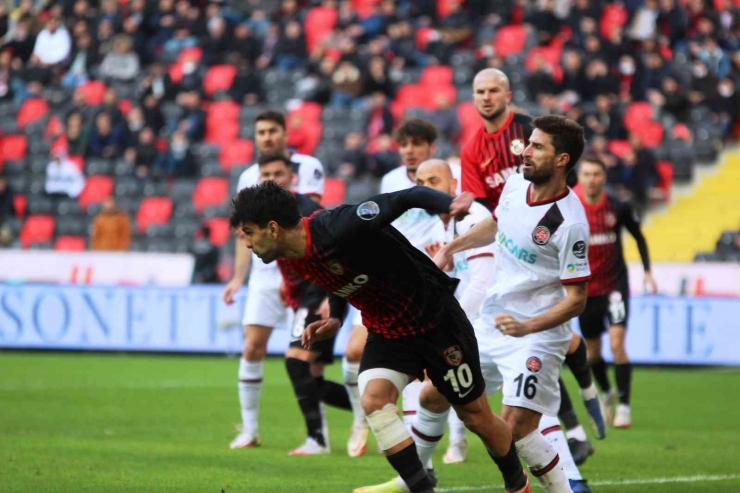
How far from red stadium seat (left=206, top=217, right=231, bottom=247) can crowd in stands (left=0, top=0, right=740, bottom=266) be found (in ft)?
0.11

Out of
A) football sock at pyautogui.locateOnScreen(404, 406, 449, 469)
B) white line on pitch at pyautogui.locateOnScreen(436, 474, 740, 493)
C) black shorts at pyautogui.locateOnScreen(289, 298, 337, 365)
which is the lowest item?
white line on pitch at pyautogui.locateOnScreen(436, 474, 740, 493)

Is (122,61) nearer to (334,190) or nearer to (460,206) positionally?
(334,190)

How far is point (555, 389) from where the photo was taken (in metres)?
6.27

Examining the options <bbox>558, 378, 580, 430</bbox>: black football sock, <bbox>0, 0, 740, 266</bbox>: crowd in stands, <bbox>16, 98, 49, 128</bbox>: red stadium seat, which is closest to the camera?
<bbox>558, 378, 580, 430</bbox>: black football sock

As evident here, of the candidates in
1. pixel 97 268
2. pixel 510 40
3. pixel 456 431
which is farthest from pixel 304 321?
pixel 510 40

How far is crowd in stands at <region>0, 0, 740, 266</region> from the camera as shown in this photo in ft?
66.3

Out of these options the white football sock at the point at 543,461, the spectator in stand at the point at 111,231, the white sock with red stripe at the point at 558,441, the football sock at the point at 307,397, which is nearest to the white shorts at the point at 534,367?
the white football sock at the point at 543,461

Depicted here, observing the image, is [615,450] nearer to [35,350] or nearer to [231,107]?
[35,350]

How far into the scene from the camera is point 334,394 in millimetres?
9320

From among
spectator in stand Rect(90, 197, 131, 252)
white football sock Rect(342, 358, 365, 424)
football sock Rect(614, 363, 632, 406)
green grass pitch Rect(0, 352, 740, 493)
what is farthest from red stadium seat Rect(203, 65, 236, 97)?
white football sock Rect(342, 358, 365, 424)

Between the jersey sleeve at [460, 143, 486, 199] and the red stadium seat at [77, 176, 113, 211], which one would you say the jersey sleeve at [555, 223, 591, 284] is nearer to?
the jersey sleeve at [460, 143, 486, 199]

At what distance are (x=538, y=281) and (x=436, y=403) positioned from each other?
3.19 ft

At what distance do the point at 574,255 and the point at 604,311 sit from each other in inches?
192

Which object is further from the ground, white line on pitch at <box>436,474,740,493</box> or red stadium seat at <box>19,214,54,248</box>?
red stadium seat at <box>19,214,54,248</box>
